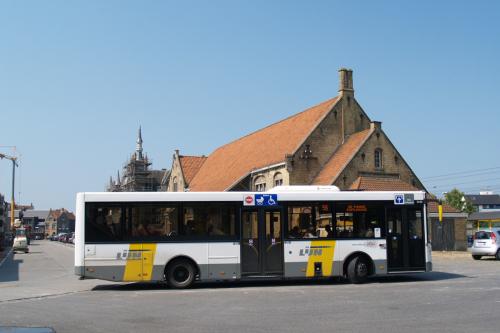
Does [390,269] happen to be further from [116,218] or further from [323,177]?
[323,177]

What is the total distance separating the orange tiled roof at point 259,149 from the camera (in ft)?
142

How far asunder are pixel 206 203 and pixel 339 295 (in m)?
4.76

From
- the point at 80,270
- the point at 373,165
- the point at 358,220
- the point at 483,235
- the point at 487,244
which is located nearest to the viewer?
the point at 80,270

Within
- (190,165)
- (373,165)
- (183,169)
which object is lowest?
(373,165)

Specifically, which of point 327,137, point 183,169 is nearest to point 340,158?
point 327,137

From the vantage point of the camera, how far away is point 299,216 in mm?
17000

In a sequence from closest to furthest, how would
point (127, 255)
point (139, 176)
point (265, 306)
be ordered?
point (265, 306), point (127, 255), point (139, 176)

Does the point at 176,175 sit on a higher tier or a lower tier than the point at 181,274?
higher

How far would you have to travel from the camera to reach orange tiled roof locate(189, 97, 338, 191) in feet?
142

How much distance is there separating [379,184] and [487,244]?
37.2 feet

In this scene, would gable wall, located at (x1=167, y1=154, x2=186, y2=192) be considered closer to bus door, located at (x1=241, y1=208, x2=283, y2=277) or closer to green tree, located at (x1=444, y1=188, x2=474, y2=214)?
bus door, located at (x1=241, y1=208, x2=283, y2=277)

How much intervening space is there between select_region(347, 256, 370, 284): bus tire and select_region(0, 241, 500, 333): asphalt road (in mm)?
416

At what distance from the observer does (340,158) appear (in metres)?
40.4

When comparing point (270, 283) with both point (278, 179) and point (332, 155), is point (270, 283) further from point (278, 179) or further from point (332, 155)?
point (332, 155)
